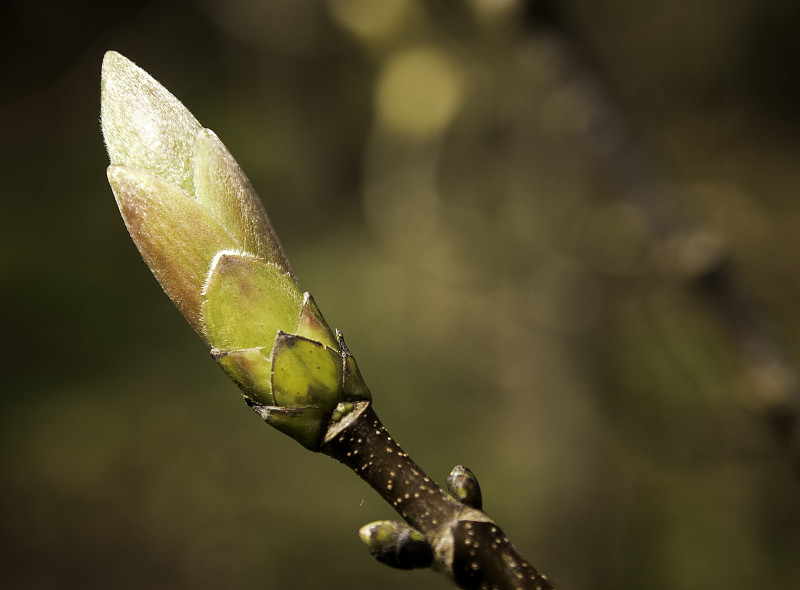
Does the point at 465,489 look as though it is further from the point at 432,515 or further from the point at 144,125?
the point at 144,125

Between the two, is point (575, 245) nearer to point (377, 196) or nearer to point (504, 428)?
point (377, 196)

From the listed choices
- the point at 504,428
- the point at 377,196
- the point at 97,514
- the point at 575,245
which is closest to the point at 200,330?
the point at 575,245

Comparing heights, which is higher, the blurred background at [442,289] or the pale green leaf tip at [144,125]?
the pale green leaf tip at [144,125]

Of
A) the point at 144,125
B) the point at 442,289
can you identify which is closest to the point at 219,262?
the point at 144,125

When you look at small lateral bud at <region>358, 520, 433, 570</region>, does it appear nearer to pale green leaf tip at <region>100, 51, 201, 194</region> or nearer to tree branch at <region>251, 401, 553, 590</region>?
tree branch at <region>251, 401, 553, 590</region>

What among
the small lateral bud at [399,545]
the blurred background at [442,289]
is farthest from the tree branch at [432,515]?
the blurred background at [442,289]

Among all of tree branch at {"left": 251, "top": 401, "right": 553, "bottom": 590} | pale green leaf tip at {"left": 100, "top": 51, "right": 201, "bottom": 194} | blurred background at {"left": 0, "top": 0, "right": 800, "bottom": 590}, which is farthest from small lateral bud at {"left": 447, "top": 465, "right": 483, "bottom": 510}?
blurred background at {"left": 0, "top": 0, "right": 800, "bottom": 590}

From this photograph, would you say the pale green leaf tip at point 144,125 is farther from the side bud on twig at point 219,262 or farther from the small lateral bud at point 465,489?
the small lateral bud at point 465,489
